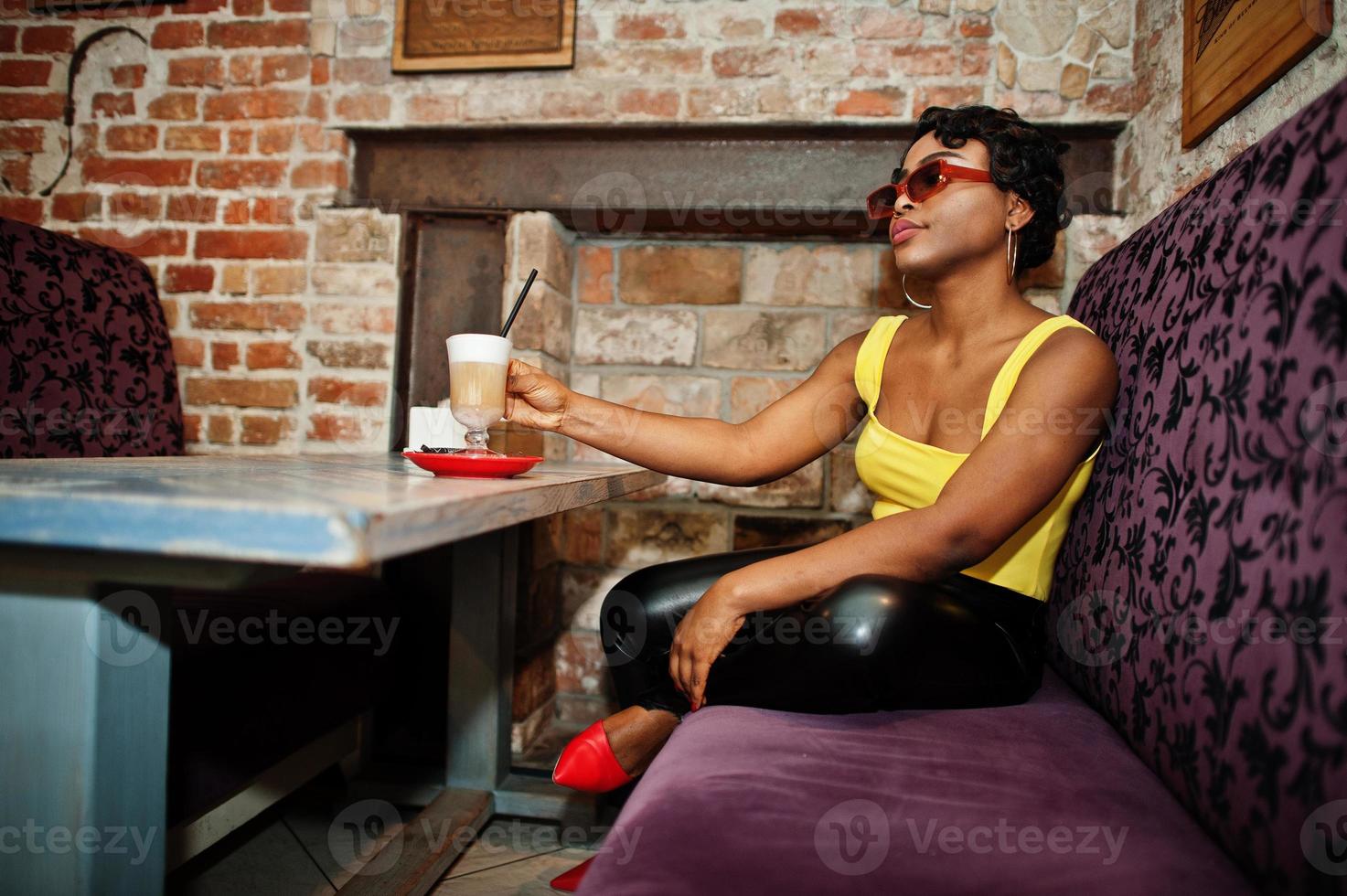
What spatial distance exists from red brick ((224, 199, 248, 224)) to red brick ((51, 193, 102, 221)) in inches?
15.9

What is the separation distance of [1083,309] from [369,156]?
6.28 ft

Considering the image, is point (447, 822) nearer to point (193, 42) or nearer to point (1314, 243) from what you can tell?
point (1314, 243)

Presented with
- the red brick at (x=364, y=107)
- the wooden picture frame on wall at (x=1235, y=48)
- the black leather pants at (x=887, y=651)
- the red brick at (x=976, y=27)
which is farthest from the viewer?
the red brick at (x=364, y=107)

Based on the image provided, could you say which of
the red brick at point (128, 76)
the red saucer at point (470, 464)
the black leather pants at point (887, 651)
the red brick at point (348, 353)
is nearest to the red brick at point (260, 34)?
the red brick at point (128, 76)

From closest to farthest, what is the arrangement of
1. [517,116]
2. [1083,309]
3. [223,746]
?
[223,746] → [1083,309] → [517,116]

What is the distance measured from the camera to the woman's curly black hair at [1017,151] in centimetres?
141

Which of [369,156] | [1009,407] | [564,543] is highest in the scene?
[369,156]

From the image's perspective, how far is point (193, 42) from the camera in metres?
2.24

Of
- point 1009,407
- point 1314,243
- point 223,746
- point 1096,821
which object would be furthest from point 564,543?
point 1314,243

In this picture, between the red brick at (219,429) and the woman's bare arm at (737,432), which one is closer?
the woman's bare arm at (737,432)

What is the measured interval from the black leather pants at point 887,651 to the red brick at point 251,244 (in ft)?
5.96

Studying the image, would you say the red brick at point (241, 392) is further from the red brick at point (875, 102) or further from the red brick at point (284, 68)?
the red brick at point (875, 102)

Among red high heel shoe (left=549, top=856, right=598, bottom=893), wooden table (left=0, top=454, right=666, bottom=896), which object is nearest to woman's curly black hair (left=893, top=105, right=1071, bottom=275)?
wooden table (left=0, top=454, right=666, bottom=896)

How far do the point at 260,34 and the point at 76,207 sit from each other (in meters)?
0.76
